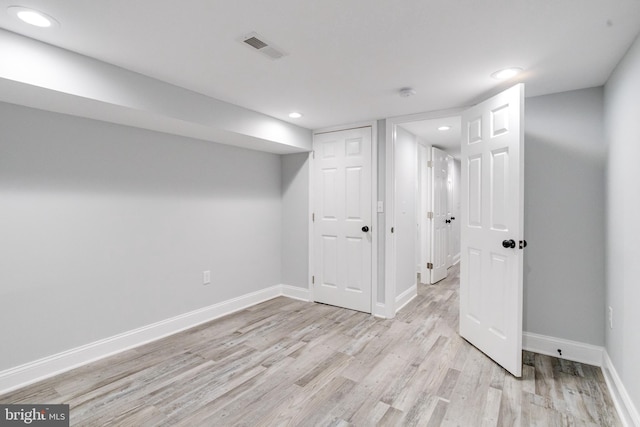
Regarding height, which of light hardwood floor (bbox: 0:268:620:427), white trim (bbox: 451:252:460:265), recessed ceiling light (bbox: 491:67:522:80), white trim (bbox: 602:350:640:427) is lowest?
light hardwood floor (bbox: 0:268:620:427)

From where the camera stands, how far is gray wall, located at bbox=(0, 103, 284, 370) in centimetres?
219

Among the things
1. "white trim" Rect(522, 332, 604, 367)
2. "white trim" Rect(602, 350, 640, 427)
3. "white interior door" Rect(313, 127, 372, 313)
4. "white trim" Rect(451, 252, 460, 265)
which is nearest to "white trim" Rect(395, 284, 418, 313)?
"white interior door" Rect(313, 127, 372, 313)

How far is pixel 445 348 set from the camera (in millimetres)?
2793

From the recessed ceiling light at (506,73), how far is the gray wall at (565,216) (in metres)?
0.60

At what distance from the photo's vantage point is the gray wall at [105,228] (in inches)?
86.2

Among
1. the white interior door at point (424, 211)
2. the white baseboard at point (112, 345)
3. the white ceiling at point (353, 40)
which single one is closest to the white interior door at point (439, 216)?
the white interior door at point (424, 211)

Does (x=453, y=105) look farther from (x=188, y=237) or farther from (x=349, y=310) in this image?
(x=188, y=237)

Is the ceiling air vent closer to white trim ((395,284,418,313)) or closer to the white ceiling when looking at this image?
the white ceiling

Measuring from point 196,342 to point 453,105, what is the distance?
10.7 feet

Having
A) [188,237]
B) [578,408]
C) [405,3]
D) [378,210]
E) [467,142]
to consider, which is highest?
[405,3]

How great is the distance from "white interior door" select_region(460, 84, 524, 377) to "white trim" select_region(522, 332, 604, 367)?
1.53ft

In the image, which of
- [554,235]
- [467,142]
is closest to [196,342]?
[467,142]

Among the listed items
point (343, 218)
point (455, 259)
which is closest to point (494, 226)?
point (343, 218)

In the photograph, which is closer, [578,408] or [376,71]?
[578,408]
